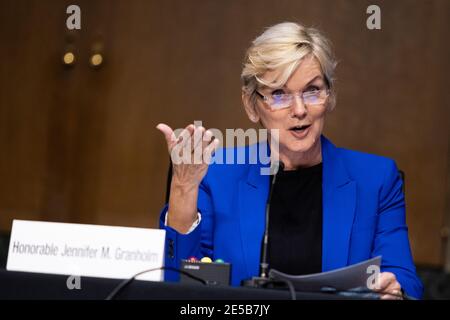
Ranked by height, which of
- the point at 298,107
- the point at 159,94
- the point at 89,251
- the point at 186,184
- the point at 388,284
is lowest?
the point at 388,284

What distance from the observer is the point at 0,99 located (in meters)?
4.64

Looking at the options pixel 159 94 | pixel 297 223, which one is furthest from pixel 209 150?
pixel 159 94

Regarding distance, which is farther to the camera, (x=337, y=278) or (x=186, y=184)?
(x=186, y=184)

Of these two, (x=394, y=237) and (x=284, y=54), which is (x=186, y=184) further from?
(x=394, y=237)

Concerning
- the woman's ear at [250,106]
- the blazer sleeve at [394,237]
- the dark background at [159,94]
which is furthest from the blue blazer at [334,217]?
the dark background at [159,94]

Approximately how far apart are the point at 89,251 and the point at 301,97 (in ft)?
3.10

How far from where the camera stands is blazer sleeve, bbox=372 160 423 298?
8.04 feet

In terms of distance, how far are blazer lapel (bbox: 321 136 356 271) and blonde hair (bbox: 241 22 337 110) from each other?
211 mm

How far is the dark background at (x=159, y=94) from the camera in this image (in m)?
4.18

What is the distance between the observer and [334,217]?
2.62 m

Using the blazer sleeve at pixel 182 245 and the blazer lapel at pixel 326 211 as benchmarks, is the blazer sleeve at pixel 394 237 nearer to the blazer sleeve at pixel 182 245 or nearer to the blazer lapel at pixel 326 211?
the blazer lapel at pixel 326 211

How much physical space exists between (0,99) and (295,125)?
2486 millimetres
